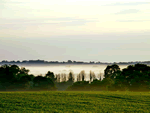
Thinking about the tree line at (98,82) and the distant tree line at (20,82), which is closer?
the tree line at (98,82)

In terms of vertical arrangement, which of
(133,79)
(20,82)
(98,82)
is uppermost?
(133,79)

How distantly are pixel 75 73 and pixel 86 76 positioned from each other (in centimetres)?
486

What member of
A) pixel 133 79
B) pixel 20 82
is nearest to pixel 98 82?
pixel 133 79

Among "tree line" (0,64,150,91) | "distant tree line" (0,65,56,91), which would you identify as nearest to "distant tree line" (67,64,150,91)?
"tree line" (0,64,150,91)

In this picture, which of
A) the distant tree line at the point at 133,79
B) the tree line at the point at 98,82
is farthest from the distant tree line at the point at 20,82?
the distant tree line at the point at 133,79

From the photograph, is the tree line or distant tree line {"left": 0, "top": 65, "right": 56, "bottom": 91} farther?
distant tree line {"left": 0, "top": 65, "right": 56, "bottom": 91}

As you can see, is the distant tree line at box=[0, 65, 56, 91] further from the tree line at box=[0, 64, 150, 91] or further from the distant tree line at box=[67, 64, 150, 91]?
the distant tree line at box=[67, 64, 150, 91]

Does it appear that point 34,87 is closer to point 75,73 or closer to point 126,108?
point 126,108

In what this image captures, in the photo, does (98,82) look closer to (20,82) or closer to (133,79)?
(133,79)

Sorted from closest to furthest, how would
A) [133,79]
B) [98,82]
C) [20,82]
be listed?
[133,79], [20,82], [98,82]

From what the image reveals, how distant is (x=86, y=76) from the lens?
83500 millimetres

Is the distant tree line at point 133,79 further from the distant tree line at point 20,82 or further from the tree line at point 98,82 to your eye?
the distant tree line at point 20,82

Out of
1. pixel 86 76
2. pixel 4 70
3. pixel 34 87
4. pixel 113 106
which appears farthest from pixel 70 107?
pixel 86 76

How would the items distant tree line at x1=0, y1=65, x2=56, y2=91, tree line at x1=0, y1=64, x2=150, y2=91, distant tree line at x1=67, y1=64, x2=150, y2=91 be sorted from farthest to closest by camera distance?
distant tree line at x1=0, y1=65, x2=56, y2=91 < tree line at x1=0, y1=64, x2=150, y2=91 < distant tree line at x1=67, y1=64, x2=150, y2=91
